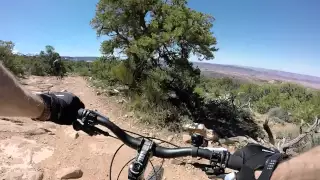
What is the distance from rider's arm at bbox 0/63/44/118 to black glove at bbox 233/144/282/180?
2.57ft

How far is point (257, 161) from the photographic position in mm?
897

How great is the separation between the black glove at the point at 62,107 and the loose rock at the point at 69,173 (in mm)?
2162

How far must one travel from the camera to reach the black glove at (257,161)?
81 centimetres

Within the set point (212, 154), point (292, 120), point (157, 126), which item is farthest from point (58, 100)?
point (292, 120)

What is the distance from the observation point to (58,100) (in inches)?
47.9

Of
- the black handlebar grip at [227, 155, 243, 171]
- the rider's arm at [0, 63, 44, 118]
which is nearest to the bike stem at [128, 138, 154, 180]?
the black handlebar grip at [227, 155, 243, 171]

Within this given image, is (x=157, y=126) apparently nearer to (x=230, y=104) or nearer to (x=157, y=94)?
(x=157, y=94)

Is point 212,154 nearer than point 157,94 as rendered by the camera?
Yes

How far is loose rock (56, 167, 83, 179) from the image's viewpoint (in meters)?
3.16

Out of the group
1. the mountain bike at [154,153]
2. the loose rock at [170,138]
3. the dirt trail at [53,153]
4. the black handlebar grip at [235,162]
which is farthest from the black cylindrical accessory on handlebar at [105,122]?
the loose rock at [170,138]

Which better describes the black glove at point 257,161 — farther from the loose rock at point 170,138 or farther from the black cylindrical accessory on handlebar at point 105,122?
the loose rock at point 170,138

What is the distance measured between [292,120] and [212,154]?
14.1 metres

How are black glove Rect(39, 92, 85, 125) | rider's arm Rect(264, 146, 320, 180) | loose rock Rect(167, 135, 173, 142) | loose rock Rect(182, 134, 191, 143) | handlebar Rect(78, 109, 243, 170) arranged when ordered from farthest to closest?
loose rock Rect(167, 135, 173, 142) < loose rock Rect(182, 134, 191, 143) < black glove Rect(39, 92, 85, 125) < handlebar Rect(78, 109, 243, 170) < rider's arm Rect(264, 146, 320, 180)

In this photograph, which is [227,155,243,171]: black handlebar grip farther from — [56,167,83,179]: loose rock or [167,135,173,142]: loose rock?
[167,135,173,142]: loose rock
